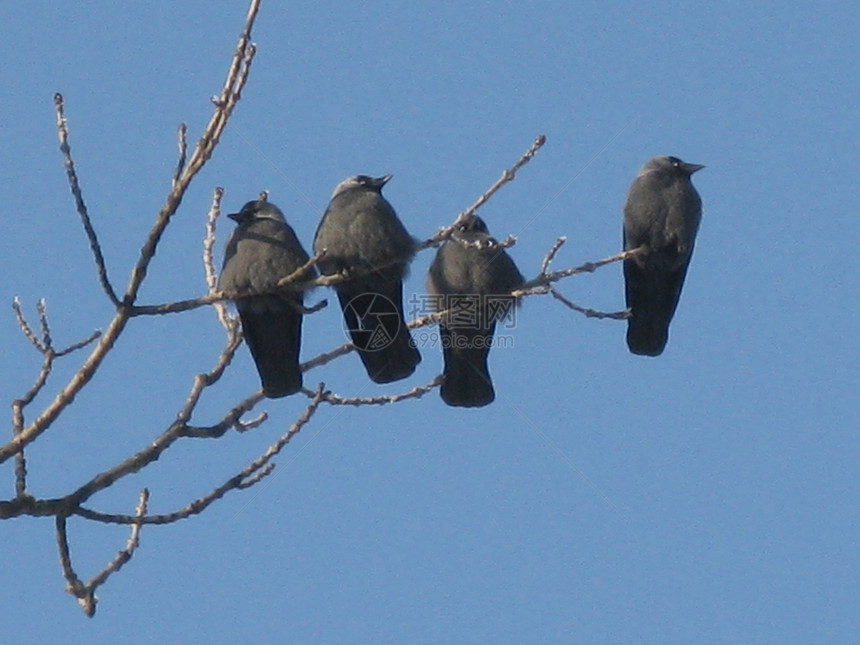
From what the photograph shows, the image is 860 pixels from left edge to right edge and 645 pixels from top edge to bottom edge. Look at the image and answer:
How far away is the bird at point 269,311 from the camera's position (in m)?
6.24

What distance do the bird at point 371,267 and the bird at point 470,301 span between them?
28 cm

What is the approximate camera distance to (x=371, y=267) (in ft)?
21.0

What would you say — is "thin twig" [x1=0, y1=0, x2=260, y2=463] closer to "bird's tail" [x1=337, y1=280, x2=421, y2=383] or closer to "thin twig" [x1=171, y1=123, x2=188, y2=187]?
"thin twig" [x1=171, y1=123, x2=188, y2=187]

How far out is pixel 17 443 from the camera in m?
4.41

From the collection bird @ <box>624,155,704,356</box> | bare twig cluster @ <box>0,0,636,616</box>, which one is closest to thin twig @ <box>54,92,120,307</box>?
bare twig cluster @ <box>0,0,636,616</box>

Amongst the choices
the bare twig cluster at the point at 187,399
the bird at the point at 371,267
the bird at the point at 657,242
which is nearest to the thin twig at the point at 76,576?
the bare twig cluster at the point at 187,399

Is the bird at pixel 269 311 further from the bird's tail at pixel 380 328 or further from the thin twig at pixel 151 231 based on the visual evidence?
the thin twig at pixel 151 231

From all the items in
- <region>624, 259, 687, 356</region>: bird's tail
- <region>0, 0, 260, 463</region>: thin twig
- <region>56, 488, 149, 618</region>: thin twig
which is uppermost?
<region>624, 259, 687, 356</region>: bird's tail

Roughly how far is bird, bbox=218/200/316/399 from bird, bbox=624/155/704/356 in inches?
72.3

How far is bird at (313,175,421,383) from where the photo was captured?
645cm

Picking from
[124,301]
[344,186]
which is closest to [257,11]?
[124,301]

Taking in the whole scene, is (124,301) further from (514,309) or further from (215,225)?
(514,309)

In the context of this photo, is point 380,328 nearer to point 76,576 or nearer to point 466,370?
point 466,370

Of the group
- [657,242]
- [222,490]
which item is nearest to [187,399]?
[222,490]
